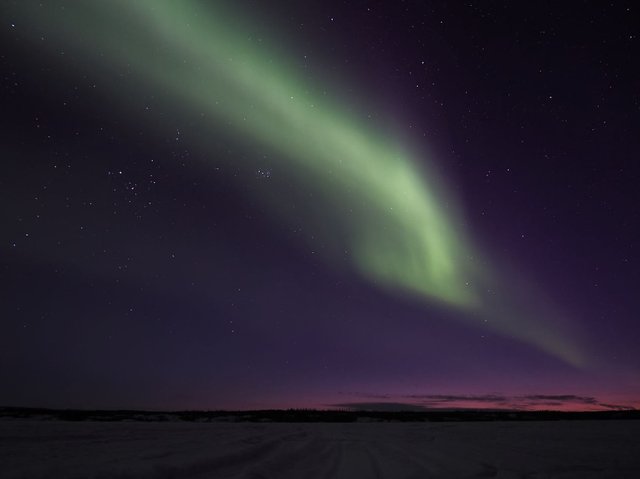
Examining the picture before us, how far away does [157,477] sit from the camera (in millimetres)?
5348

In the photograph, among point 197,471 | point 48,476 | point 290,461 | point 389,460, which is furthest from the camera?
point 389,460

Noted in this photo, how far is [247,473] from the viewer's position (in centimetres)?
629

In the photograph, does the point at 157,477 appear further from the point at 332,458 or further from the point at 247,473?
the point at 332,458

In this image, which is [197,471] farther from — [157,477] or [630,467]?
[630,467]

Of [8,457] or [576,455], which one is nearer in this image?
[8,457]

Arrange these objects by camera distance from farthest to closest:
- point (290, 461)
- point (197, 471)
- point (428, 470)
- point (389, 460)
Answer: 1. point (389, 460)
2. point (290, 461)
3. point (428, 470)
4. point (197, 471)

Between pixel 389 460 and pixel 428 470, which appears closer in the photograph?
pixel 428 470

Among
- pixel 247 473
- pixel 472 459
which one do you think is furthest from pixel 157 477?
pixel 472 459

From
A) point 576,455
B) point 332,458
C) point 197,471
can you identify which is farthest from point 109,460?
point 576,455

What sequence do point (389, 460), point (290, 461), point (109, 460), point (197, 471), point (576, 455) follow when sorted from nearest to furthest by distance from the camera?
point (197, 471) < point (109, 460) < point (290, 461) < point (389, 460) < point (576, 455)

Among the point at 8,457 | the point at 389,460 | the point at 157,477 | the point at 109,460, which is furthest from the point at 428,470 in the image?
the point at 8,457

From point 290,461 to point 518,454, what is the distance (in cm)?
548

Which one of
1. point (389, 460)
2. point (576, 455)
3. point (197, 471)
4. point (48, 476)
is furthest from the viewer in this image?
point (576, 455)

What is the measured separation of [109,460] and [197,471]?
64.1 inches
